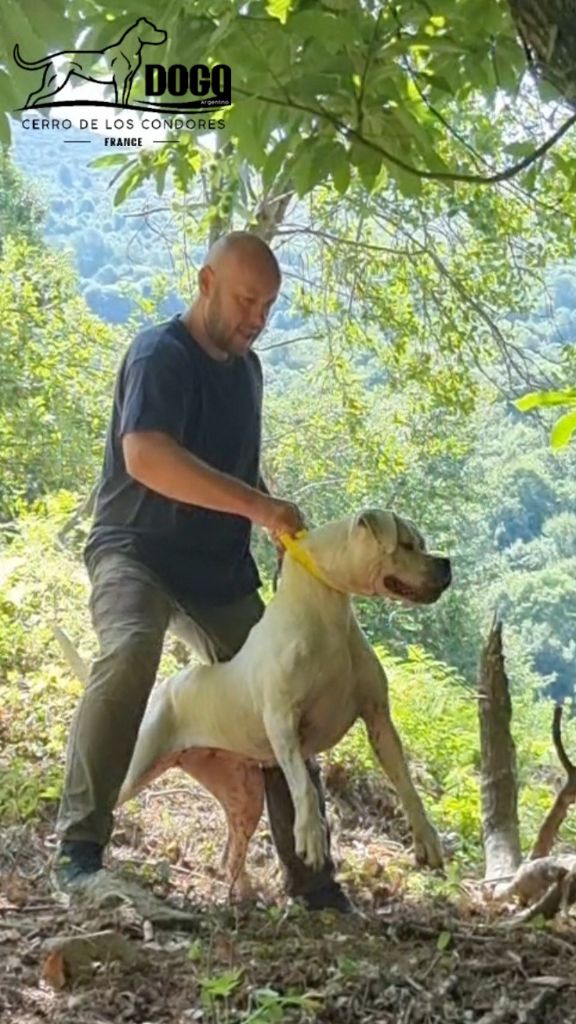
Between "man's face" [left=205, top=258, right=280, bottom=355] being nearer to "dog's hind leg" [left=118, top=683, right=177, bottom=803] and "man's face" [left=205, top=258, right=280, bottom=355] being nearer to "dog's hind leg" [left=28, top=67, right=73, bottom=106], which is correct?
"dog's hind leg" [left=28, top=67, right=73, bottom=106]

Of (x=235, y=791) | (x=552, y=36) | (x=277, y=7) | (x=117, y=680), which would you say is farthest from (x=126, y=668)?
A: (x=552, y=36)

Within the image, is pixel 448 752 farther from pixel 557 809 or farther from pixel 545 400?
Answer: pixel 545 400

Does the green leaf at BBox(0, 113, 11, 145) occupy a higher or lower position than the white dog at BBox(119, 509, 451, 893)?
higher

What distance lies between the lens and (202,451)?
281 centimetres

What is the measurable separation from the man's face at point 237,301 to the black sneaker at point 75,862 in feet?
3.67

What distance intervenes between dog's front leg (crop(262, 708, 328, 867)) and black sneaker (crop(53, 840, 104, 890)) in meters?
0.42

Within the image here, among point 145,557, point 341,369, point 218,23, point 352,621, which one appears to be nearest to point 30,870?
point 145,557

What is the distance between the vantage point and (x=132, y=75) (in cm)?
225

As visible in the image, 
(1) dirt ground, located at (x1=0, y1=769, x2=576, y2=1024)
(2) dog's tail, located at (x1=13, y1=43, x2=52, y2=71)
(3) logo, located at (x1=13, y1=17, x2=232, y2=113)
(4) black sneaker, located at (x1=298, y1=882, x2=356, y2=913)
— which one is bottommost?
(4) black sneaker, located at (x1=298, y1=882, x2=356, y2=913)

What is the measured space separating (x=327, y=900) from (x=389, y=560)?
86 centimetres

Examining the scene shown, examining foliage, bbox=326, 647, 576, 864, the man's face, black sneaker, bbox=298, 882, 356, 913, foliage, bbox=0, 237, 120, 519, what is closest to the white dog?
black sneaker, bbox=298, 882, 356, 913

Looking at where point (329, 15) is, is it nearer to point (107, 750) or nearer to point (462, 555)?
point (107, 750)

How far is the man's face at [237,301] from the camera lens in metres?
2.70

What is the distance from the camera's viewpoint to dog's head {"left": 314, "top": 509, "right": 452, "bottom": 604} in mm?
2371
